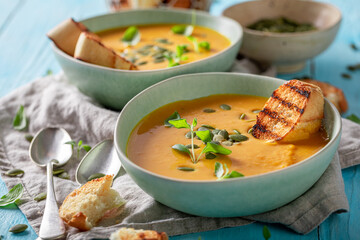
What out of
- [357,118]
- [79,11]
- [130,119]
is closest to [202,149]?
[130,119]

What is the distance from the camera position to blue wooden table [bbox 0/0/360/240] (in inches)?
76.8

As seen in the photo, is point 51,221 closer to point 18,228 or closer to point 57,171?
point 18,228

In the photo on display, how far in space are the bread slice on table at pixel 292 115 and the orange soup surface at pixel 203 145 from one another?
0.13 feet

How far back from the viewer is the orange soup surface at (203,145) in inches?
74.5

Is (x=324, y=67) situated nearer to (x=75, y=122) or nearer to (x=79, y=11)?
(x=75, y=122)

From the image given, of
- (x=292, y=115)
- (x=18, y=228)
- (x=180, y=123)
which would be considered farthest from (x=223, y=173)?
(x=18, y=228)

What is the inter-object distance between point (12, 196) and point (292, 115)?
134 cm

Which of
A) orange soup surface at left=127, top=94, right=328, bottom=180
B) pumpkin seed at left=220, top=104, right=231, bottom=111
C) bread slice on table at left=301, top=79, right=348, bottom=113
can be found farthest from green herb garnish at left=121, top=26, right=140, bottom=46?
bread slice on table at left=301, top=79, right=348, bottom=113

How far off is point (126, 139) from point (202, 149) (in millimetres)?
375

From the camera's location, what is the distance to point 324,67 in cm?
348

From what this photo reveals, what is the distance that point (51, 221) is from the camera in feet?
6.26

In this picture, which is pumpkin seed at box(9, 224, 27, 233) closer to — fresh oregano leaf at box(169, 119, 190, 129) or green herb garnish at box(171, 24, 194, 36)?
fresh oregano leaf at box(169, 119, 190, 129)

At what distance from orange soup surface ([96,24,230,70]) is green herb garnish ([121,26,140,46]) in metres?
0.03

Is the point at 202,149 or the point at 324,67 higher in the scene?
the point at 202,149
